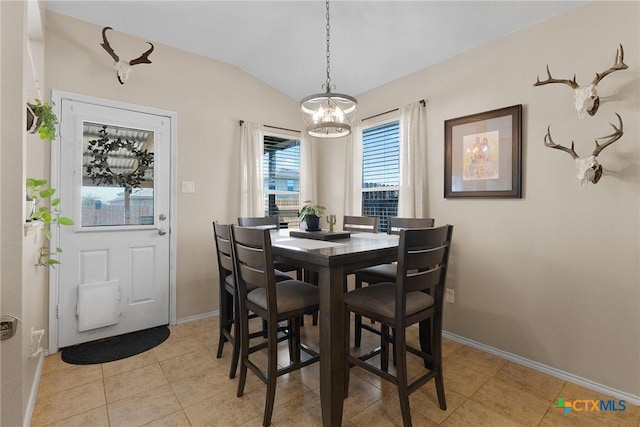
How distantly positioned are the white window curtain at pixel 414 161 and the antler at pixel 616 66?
1292 millimetres

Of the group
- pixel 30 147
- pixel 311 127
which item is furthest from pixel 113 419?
pixel 311 127

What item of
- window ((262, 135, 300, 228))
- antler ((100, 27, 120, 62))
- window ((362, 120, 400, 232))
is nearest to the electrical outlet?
window ((362, 120, 400, 232))

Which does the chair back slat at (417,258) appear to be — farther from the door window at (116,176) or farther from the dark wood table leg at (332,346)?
the door window at (116,176)

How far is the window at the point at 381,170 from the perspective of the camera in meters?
3.36

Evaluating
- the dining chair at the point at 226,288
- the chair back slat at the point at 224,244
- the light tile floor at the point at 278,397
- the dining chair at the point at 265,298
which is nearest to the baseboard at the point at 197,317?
the light tile floor at the point at 278,397

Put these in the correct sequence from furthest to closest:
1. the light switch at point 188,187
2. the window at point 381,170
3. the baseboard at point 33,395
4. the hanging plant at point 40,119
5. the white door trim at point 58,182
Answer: the window at point 381,170, the light switch at point 188,187, the white door trim at point 58,182, the baseboard at point 33,395, the hanging plant at point 40,119

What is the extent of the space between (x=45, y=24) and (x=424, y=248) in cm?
332

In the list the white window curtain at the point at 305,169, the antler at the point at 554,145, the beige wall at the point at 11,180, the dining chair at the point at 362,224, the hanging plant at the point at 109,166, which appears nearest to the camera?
the beige wall at the point at 11,180

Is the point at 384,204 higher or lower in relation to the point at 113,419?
higher

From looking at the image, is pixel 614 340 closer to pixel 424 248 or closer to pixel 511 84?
pixel 424 248

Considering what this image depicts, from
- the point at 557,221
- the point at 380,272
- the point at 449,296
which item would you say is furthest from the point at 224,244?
the point at 557,221

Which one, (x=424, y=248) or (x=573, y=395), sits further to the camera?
(x=573, y=395)

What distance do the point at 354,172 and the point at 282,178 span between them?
3.16 feet

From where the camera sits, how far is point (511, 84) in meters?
2.36
